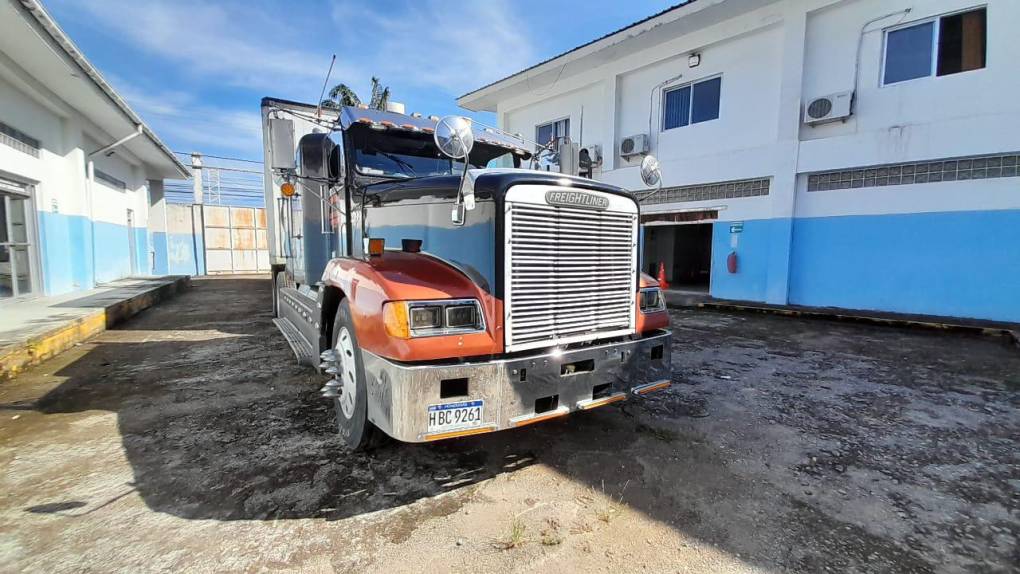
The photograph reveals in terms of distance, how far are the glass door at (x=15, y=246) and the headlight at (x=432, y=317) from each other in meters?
10.5

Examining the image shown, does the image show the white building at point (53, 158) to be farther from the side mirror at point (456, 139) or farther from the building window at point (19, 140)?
the side mirror at point (456, 139)

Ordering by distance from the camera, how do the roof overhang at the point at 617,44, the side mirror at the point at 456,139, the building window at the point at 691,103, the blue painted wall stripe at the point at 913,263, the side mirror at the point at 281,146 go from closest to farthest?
the side mirror at the point at 456,139, the side mirror at the point at 281,146, the blue painted wall stripe at the point at 913,263, the roof overhang at the point at 617,44, the building window at the point at 691,103

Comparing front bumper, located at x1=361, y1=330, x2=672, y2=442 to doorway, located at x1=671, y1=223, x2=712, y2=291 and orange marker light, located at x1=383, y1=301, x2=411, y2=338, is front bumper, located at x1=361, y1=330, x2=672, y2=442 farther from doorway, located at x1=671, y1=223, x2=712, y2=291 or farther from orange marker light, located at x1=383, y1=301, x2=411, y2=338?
doorway, located at x1=671, y1=223, x2=712, y2=291

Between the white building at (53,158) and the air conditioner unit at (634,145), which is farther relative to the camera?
the air conditioner unit at (634,145)

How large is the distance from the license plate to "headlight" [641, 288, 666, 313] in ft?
5.25

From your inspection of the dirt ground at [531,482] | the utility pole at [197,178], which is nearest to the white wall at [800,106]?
the dirt ground at [531,482]

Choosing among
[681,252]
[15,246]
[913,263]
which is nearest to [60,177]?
[15,246]

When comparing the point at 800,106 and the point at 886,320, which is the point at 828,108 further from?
the point at 886,320

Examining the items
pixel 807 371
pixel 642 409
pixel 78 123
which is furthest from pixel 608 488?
pixel 78 123

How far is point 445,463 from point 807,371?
444 cm

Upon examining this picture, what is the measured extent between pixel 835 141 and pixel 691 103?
355 centimetres

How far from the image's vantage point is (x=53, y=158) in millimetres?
10031

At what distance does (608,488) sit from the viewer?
2717mm

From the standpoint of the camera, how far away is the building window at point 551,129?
1455 centimetres
